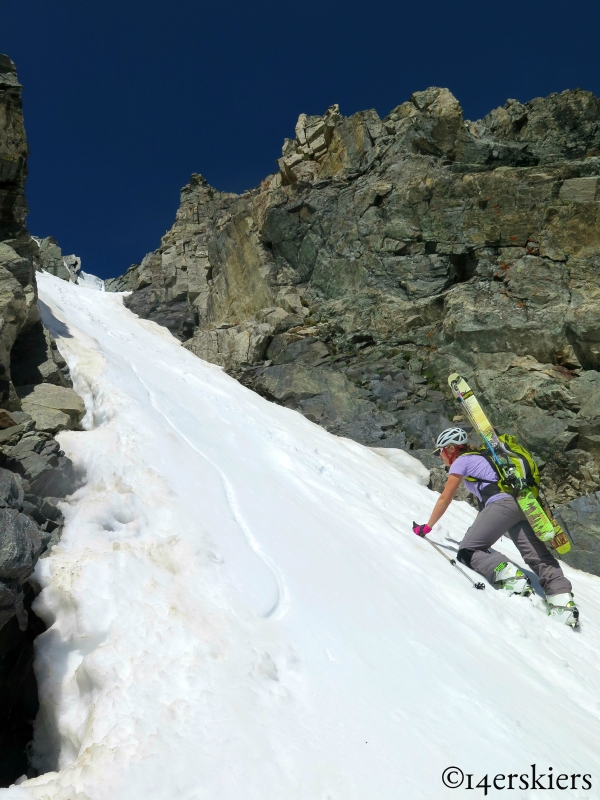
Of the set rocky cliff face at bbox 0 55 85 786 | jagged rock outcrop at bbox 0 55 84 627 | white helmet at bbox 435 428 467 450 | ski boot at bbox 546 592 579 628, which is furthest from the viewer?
white helmet at bbox 435 428 467 450

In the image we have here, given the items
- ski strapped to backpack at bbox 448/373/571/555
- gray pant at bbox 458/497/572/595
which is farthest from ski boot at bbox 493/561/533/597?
ski strapped to backpack at bbox 448/373/571/555

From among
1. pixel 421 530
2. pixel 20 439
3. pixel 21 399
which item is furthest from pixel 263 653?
pixel 21 399

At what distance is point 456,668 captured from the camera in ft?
15.7

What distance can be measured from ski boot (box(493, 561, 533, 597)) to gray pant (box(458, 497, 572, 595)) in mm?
98

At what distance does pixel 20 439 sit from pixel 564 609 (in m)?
7.02

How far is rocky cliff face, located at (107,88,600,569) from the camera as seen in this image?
17.8m

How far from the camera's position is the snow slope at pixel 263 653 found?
325 cm

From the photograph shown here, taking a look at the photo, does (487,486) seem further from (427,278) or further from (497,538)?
(427,278)

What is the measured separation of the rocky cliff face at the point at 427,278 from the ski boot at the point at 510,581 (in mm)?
8673

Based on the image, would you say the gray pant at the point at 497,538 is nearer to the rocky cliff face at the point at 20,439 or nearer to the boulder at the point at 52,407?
the rocky cliff face at the point at 20,439

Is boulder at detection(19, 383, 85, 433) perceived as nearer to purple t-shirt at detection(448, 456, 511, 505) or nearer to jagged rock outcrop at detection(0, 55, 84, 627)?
jagged rock outcrop at detection(0, 55, 84, 627)

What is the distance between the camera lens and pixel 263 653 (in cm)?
410

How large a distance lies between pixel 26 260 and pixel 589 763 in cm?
1169

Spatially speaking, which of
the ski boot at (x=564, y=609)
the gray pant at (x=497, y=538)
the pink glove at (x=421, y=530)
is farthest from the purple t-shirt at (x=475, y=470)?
the ski boot at (x=564, y=609)
